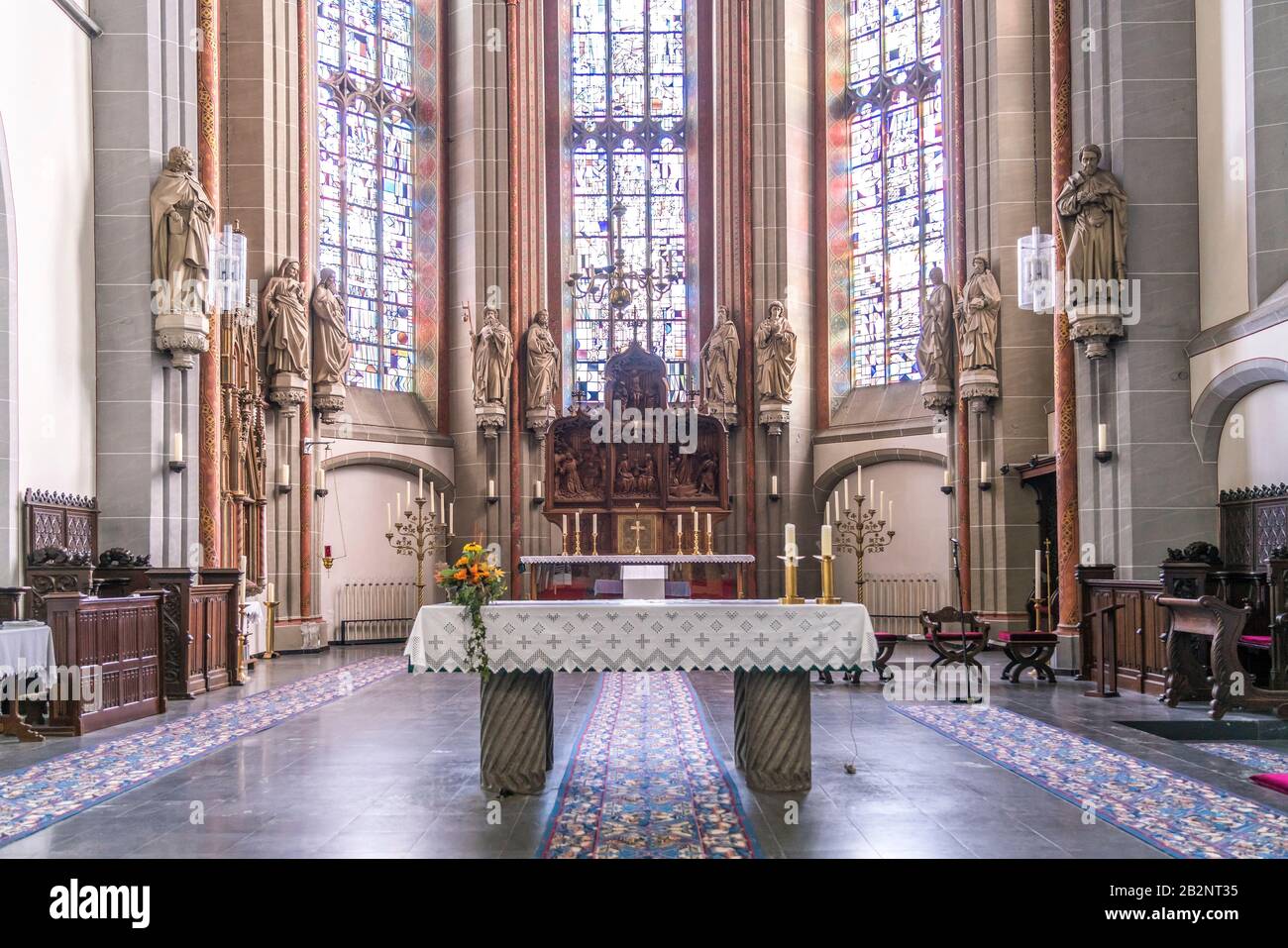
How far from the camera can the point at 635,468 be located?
61.4 feet

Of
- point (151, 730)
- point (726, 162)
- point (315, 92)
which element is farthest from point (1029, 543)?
point (315, 92)

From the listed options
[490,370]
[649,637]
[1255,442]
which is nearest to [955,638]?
[1255,442]

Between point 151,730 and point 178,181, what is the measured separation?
6.22 m

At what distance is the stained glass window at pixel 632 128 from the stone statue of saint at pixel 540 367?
76.8 inches

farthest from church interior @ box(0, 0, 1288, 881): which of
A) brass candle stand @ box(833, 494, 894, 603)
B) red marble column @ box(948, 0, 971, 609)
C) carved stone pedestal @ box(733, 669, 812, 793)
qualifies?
brass candle stand @ box(833, 494, 894, 603)

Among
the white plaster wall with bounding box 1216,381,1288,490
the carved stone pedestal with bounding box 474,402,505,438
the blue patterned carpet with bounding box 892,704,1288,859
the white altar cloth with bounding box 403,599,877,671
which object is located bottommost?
the blue patterned carpet with bounding box 892,704,1288,859

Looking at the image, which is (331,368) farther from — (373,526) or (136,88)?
(136,88)

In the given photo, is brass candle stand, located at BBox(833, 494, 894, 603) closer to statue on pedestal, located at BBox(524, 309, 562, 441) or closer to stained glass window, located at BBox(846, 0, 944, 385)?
stained glass window, located at BBox(846, 0, 944, 385)

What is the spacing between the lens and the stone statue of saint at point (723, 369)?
826 inches

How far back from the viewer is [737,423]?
21125 millimetres

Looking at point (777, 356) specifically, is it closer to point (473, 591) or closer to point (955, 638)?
point (955, 638)

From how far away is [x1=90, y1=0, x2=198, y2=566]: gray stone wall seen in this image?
12.2m

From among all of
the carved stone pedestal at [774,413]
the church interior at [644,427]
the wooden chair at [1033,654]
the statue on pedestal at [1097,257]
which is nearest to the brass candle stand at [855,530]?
the church interior at [644,427]

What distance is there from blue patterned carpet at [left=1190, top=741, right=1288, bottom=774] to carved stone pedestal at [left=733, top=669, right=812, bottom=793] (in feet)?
9.93
